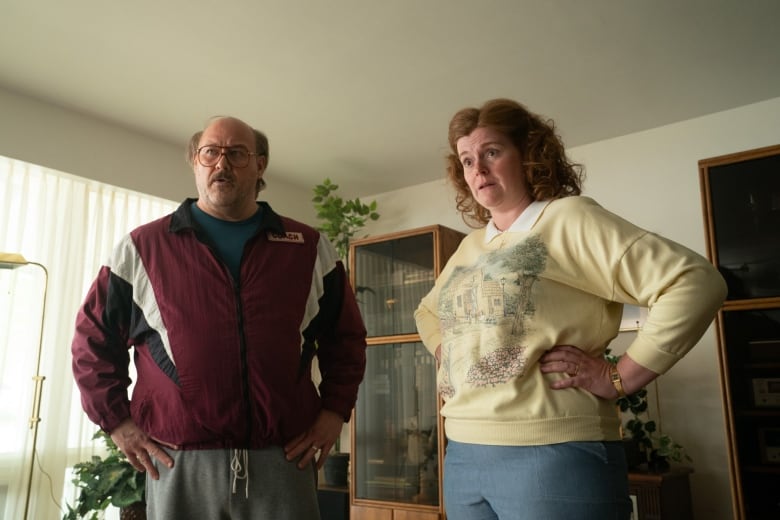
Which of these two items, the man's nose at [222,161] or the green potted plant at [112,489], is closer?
the man's nose at [222,161]

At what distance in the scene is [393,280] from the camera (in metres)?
3.69

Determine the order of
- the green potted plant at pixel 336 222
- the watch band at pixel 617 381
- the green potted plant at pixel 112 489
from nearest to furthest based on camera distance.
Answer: the watch band at pixel 617 381 → the green potted plant at pixel 112 489 → the green potted plant at pixel 336 222

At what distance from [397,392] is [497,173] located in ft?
8.16

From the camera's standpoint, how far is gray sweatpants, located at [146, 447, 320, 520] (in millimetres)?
1178

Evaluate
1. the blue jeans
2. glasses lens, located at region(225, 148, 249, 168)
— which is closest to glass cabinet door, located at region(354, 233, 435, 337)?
glasses lens, located at region(225, 148, 249, 168)

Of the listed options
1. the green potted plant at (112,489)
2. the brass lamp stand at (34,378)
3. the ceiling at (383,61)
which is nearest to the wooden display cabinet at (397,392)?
the ceiling at (383,61)

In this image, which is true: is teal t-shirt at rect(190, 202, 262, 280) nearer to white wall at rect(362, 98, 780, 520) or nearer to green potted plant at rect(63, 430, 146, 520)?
green potted plant at rect(63, 430, 146, 520)

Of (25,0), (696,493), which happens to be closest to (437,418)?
(696,493)

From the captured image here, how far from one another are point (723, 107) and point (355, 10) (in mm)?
2039

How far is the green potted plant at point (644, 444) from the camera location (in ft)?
9.03

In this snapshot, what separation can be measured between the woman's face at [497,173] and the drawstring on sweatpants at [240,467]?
2.29 ft

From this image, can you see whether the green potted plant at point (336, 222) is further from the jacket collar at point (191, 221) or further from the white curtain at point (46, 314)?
the jacket collar at point (191, 221)

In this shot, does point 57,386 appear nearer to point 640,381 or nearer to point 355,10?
point 355,10

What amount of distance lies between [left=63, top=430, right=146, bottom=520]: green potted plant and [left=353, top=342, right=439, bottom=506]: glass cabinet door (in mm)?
1233
